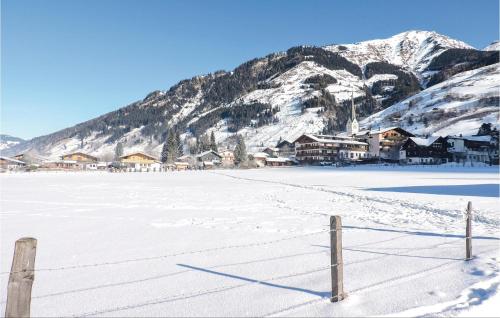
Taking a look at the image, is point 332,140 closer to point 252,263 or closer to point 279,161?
point 279,161

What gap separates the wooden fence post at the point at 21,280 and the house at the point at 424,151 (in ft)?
325

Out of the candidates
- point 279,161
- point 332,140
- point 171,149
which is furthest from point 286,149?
point 171,149

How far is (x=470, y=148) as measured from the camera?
98.7m

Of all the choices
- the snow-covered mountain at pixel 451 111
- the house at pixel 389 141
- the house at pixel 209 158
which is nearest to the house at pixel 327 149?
the house at pixel 389 141

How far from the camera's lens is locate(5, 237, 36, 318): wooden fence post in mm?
4219

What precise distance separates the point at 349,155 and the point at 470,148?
32.7 meters

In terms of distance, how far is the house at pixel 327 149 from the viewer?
4284 inches

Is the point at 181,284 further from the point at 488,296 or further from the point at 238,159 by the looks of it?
the point at 238,159

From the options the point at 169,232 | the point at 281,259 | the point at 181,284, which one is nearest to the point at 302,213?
the point at 169,232

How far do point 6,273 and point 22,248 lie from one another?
5.26 meters

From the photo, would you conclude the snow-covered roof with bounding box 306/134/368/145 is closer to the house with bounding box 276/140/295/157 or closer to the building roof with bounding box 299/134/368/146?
the building roof with bounding box 299/134/368/146

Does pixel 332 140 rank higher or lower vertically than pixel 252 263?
higher

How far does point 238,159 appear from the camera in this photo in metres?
108

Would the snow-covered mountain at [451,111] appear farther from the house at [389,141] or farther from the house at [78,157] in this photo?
the house at [78,157]
